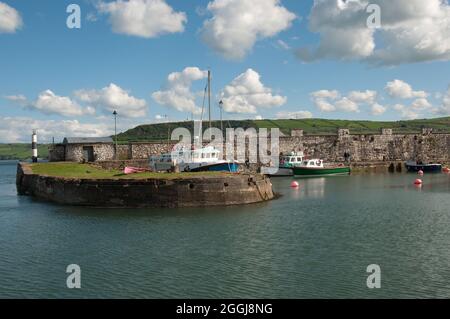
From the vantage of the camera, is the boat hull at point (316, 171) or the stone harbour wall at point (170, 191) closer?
the stone harbour wall at point (170, 191)

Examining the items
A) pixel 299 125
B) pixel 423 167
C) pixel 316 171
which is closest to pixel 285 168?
pixel 316 171

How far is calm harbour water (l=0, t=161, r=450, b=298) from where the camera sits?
13.5 m

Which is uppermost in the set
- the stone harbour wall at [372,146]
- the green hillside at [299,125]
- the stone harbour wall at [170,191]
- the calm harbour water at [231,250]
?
the green hillside at [299,125]

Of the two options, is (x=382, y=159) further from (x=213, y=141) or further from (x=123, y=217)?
(x=123, y=217)

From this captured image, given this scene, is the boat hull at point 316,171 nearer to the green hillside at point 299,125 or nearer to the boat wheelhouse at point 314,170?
the boat wheelhouse at point 314,170

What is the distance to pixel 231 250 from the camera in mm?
17641

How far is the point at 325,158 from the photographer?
65562mm

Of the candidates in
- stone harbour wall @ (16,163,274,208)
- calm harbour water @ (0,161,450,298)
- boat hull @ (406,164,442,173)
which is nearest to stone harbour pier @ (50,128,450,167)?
boat hull @ (406,164,442,173)

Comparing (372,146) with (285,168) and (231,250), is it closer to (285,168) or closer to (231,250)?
(285,168)

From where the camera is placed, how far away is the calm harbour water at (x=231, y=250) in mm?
13508

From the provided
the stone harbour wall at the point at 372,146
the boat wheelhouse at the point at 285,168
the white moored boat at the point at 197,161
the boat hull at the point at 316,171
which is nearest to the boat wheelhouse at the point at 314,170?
the boat hull at the point at 316,171

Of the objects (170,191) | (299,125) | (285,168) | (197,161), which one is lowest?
(170,191)
